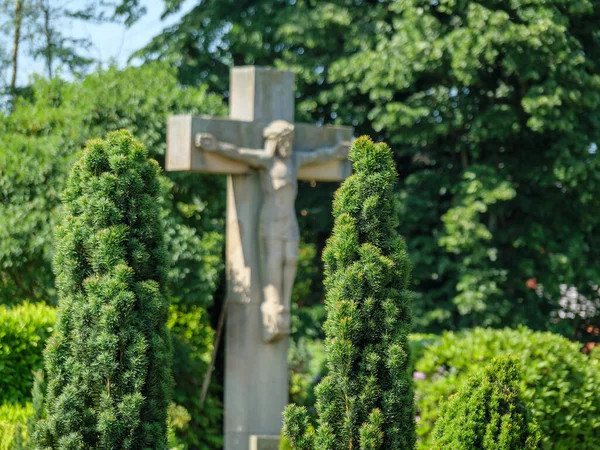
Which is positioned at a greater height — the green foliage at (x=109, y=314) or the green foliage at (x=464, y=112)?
the green foliage at (x=464, y=112)

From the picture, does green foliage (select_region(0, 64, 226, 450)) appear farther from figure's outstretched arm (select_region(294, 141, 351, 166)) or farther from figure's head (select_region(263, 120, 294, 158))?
figure's outstretched arm (select_region(294, 141, 351, 166))

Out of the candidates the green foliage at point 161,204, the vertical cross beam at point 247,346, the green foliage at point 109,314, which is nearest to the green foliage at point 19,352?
the vertical cross beam at point 247,346

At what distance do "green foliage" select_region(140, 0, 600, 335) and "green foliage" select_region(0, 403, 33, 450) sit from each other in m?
7.68

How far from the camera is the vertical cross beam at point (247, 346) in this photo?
423 inches

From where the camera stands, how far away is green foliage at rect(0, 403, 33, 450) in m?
6.96

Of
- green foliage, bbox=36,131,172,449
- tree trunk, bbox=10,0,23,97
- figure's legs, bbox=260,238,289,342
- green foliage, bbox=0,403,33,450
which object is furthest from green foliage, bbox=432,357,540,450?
tree trunk, bbox=10,0,23,97

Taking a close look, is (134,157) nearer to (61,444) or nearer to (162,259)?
(162,259)

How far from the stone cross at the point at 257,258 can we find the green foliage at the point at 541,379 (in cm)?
170

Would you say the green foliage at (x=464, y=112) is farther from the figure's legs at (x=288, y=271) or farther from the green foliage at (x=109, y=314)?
the green foliage at (x=109, y=314)

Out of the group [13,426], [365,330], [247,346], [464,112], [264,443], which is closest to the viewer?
[365,330]

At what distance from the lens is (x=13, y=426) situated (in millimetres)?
7562

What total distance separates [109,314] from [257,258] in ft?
14.9


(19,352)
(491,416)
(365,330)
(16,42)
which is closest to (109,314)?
(365,330)

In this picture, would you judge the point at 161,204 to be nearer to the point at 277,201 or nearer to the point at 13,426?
the point at 277,201
